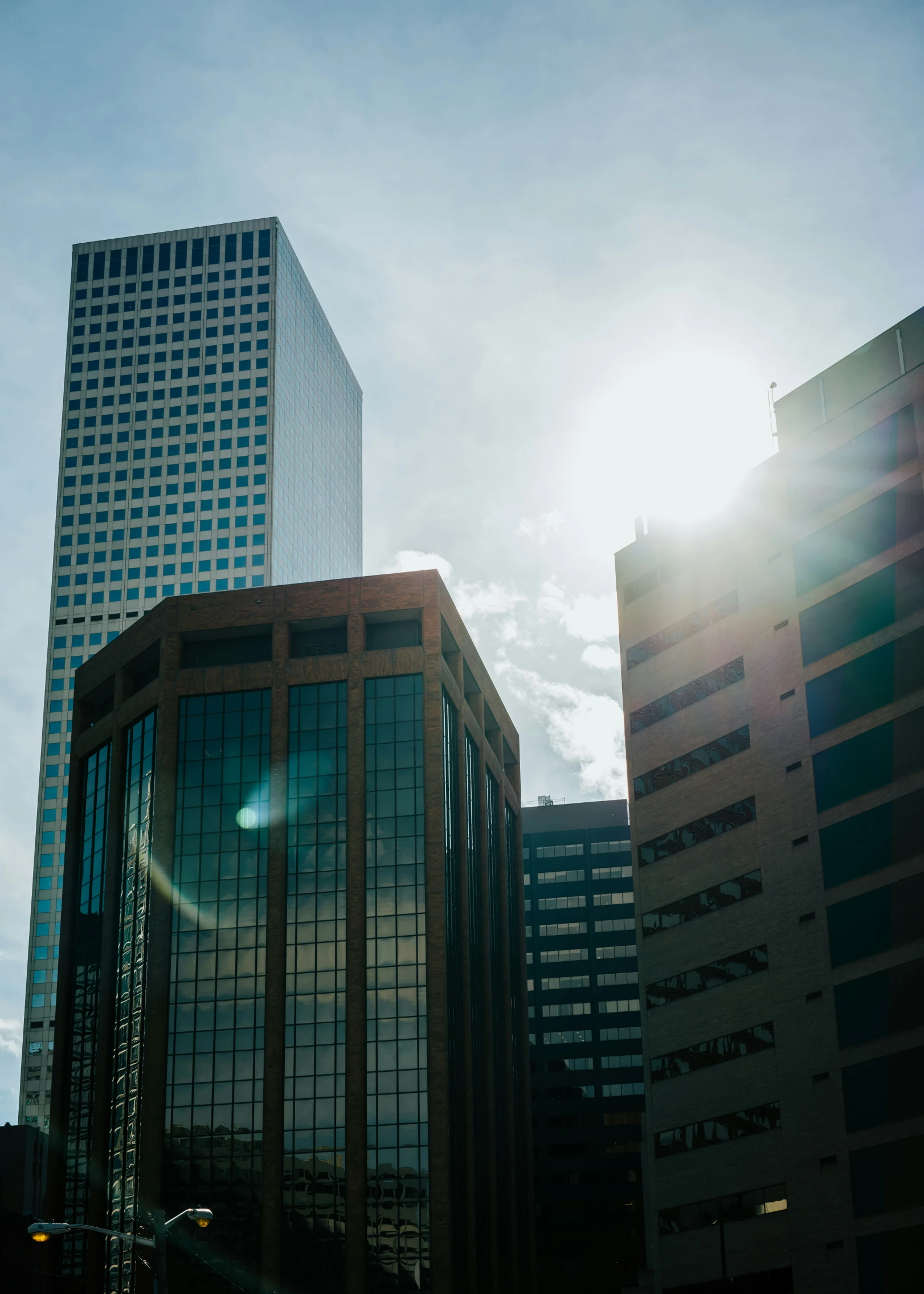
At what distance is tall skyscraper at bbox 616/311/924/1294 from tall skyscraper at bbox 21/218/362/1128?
10469 cm

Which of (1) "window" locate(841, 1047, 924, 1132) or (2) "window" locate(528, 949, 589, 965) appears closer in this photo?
(1) "window" locate(841, 1047, 924, 1132)

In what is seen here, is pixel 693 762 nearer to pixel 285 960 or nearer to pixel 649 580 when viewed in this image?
pixel 649 580

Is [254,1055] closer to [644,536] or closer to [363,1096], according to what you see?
[363,1096]

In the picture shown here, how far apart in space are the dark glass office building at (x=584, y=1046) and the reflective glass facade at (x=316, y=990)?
71235 millimetres

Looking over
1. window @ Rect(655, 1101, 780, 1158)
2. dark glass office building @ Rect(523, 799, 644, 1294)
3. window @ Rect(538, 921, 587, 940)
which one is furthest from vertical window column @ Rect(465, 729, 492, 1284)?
window @ Rect(538, 921, 587, 940)

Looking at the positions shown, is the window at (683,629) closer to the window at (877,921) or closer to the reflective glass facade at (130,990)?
the window at (877,921)

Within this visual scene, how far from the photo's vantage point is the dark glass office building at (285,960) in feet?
264

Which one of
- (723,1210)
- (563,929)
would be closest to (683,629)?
(723,1210)

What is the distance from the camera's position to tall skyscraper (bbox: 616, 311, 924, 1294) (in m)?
59.9

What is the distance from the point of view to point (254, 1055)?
84.4m

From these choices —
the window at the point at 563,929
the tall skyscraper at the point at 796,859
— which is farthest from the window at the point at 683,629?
the window at the point at 563,929

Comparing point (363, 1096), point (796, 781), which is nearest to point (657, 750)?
point (796, 781)

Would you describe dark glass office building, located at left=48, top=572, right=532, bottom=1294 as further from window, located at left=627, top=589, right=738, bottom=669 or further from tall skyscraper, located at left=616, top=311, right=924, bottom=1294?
tall skyscraper, located at left=616, top=311, right=924, bottom=1294

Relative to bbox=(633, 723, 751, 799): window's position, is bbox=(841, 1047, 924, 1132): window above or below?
below
